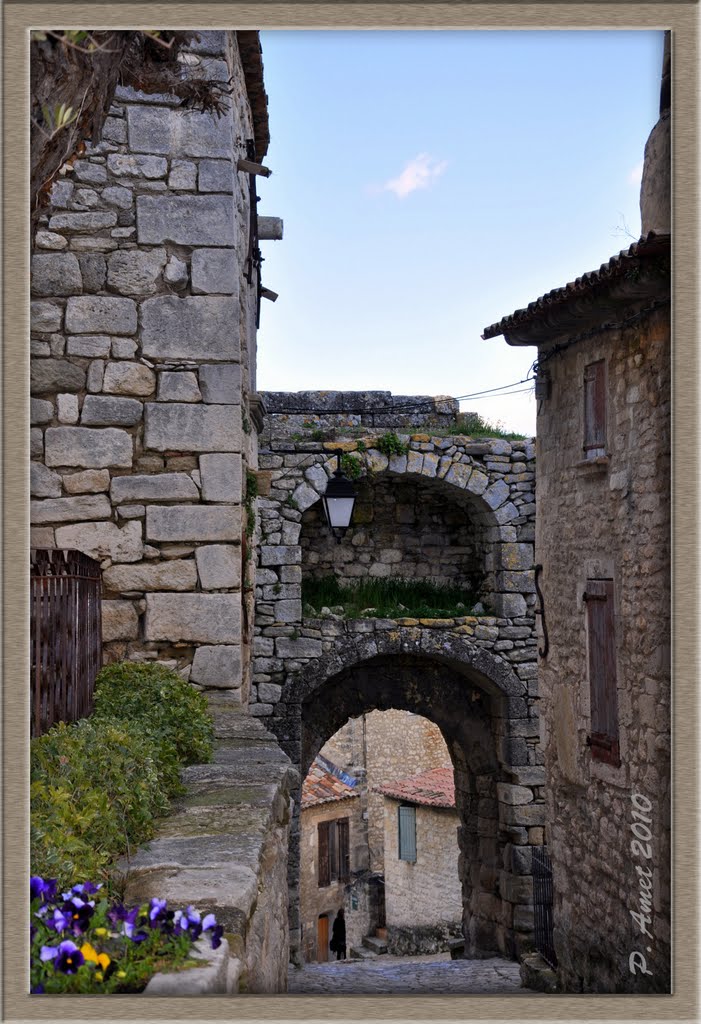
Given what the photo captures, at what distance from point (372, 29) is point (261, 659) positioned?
9.33 meters

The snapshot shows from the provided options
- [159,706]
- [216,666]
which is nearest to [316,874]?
[216,666]

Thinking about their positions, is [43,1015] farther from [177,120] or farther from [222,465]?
[177,120]

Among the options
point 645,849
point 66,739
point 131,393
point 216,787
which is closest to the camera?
point 66,739

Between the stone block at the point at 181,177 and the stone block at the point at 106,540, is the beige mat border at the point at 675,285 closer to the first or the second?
the stone block at the point at 106,540

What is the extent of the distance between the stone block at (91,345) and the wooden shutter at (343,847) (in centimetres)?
1742

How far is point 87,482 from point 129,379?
1.90 feet

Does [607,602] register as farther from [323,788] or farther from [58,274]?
[323,788]

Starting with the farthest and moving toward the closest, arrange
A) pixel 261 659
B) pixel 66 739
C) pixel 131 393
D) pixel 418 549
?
pixel 418 549
pixel 261 659
pixel 131 393
pixel 66 739

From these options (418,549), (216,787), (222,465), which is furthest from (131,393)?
(418,549)

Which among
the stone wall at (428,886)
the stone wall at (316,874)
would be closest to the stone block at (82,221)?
the stone wall at (428,886)

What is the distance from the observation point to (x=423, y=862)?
18750mm

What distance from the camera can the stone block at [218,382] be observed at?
5273mm

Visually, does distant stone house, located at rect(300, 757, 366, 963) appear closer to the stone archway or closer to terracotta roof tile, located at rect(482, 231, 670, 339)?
the stone archway

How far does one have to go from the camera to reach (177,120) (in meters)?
5.36
